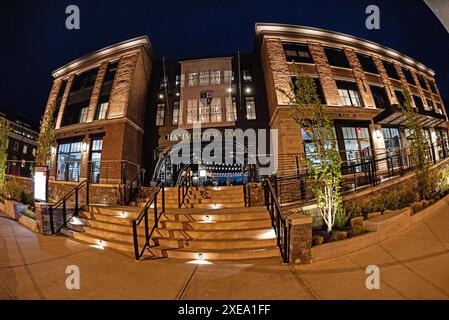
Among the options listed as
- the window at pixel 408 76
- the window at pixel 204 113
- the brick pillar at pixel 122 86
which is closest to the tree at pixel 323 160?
the window at pixel 204 113

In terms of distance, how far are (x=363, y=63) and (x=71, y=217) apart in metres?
19.8

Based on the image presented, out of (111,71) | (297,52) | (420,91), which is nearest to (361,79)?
(297,52)

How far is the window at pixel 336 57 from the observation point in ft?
44.7

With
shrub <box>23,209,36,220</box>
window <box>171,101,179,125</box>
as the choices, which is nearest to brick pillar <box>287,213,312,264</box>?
shrub <box>23,209,36,220</box>

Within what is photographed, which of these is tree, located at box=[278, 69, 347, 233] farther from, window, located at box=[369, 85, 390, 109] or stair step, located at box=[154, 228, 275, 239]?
window, located at box=[369, 85, 390, 109]

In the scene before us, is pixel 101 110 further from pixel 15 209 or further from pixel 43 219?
pixel 43 219

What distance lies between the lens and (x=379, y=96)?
546 inches

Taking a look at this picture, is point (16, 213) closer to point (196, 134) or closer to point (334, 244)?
point (196, 134)

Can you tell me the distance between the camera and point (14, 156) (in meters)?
34.1

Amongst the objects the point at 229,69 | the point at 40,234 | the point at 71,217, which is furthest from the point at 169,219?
the point at 229,69

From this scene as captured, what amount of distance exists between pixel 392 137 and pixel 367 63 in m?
5.89

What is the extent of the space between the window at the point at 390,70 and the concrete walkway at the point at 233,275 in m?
15.4

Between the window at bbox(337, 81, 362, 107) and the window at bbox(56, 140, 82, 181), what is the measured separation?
18430mm

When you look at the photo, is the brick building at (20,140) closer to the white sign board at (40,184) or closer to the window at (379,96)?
the white sign board at (40,184)
